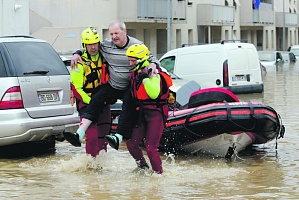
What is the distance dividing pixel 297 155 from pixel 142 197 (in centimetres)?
412

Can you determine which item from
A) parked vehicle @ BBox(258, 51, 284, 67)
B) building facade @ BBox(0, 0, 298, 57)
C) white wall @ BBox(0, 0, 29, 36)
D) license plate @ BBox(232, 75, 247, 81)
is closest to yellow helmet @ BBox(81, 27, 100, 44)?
building facade @ BBox(0, 0, 298, 57)

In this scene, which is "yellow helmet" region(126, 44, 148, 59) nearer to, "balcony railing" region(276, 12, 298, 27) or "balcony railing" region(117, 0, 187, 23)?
"balcony railing" region(117, 0, 187, 23)

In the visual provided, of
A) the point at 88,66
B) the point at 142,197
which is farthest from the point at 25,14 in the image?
the point at 142,197

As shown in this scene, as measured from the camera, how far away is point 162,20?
48.1 m

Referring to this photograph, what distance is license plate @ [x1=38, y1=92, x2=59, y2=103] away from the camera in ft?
37.4

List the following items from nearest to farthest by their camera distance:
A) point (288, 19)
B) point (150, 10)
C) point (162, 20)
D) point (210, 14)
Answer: point (150, 10)
point (162, 20)
point (210, 14)
point (288, 19)

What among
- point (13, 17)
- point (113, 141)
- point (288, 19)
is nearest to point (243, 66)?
point (13, 17)

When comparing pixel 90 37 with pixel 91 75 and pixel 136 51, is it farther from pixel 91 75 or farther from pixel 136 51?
pixel 136 51

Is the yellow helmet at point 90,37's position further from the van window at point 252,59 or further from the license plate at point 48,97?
→ the van window at point 252,59

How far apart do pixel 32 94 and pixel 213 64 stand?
41.0 feet

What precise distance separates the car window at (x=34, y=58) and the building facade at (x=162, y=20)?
923cm

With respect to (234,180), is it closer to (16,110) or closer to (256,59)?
(16,110)

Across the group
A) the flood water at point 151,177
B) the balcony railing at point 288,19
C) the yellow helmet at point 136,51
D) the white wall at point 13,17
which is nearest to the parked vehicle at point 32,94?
the flood water at point 151,177

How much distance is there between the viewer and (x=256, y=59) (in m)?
24.8
